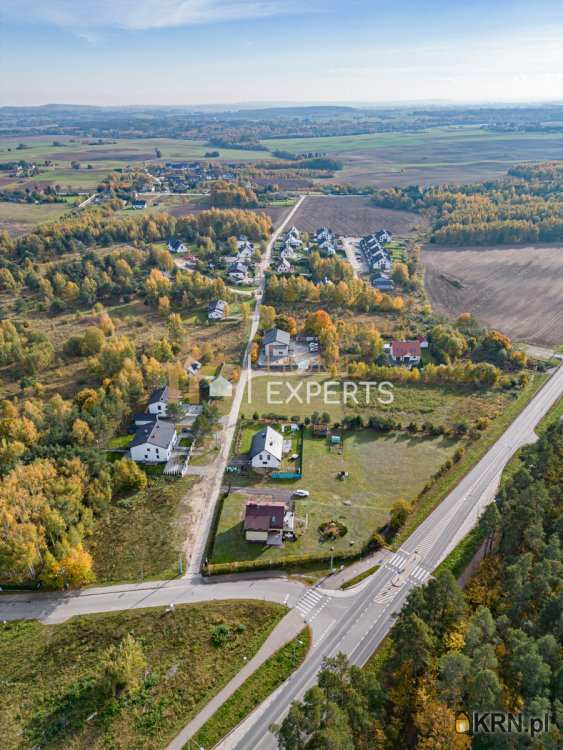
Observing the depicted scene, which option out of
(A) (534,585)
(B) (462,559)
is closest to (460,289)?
(B) (462,559)

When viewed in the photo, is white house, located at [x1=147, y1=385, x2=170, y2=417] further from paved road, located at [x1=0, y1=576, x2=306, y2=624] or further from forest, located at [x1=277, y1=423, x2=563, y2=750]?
forest, located at [x1=277, y1=423, x2=563, y2=750]

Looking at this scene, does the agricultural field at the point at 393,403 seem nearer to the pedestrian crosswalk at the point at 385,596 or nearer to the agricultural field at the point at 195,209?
the pedestrian crosswalk at the point at 385,596

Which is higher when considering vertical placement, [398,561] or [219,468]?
[219,468]

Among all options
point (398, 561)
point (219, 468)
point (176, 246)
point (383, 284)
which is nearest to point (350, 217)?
point (176, 246)

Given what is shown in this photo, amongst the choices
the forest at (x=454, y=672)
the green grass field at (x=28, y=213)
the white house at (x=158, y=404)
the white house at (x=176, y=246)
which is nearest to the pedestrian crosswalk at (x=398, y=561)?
the forest at (x=454, y=672)

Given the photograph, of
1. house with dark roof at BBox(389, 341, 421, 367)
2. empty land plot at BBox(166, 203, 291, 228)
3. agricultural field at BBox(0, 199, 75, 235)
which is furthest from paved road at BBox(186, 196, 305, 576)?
agricultural field at BBox(0, 199, 75, 235)

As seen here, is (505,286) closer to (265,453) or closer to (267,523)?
(265,453)
